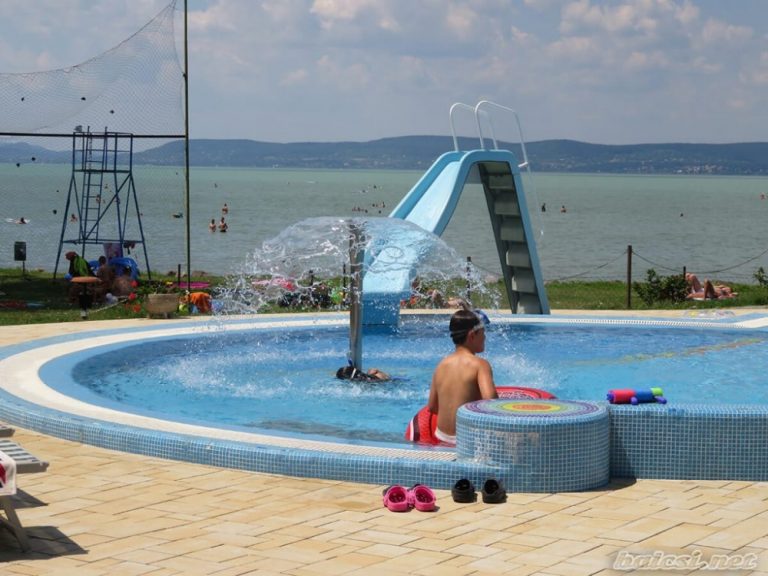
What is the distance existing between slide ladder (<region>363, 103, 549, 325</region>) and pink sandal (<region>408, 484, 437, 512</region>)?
947cm

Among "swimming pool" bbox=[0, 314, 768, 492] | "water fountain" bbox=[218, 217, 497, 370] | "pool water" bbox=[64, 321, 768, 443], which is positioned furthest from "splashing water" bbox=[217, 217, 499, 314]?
"swimming pool" bbox=[0, 314, 768, 492]

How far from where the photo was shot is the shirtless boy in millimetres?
8250

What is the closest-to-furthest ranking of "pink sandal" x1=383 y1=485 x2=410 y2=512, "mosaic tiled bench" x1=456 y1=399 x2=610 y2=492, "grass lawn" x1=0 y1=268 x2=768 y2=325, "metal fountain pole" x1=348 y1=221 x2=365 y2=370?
"pink sandal" x1=383 y1=485 x2=410 y2=512 < "mosaic tiled bench" x1=456 y1=399 x2=610 y2=492 < "metal fountain pole" x1=348 y1=221 x2=365 y2=370 < "grass lawn" x1=0 y1=268 x2=768 y2=325

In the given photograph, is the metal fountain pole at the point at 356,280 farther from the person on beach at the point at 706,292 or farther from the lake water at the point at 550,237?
the person on beach at the point at 706,292

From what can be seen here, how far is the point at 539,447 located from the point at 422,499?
0.90 metres

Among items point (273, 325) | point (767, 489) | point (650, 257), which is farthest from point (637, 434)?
point (650, 257)

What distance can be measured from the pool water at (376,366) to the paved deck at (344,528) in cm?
195

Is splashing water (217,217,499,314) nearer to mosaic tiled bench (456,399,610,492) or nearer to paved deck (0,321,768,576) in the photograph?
paved deck (0,321,768,576)

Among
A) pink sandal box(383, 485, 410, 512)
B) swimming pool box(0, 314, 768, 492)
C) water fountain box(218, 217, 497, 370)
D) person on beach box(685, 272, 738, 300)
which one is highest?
water fountain box(218, 217, 497, 370)

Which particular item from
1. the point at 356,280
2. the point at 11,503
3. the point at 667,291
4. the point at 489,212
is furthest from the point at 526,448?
the point at 667,291

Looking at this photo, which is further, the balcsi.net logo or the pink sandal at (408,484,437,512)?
the pink sandal at (408,484,437,512)

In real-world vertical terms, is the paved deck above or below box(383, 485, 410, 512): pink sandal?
below

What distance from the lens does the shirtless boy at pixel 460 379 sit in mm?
8250

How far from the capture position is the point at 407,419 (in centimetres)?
1088
